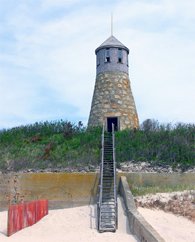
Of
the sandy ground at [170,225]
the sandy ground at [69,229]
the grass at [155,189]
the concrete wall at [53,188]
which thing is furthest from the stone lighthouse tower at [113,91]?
the sandy ground at [170,225]

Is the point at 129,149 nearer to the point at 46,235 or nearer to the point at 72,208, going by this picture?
the point at 72,208

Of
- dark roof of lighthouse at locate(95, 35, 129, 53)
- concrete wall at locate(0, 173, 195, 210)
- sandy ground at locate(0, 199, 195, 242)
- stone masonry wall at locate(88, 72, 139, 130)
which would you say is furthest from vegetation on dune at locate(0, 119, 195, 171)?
dark roof of lighthouse at locate(95, 35, 129, 53)

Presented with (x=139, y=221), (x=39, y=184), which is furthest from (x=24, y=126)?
(x=139, y=221)

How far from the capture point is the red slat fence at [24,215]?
41.7 feet

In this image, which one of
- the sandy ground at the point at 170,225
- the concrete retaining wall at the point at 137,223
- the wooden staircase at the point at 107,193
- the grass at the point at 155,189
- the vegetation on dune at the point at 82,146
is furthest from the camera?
the vegetation on dune at the point at 82,146

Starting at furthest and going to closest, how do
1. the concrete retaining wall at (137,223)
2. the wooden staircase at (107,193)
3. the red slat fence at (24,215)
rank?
the wooden staircase at (107,193) < the red slat fence at (24,215) < the concrete retaining wall at (137,223)

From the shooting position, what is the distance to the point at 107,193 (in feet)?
55.1

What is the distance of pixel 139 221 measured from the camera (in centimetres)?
1189

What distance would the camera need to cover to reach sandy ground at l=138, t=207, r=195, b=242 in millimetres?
12594

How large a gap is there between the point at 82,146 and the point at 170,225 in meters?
9.01

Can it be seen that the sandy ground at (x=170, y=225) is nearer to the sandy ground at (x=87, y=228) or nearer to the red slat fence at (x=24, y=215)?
the sandy ground at (x=87, y=228)

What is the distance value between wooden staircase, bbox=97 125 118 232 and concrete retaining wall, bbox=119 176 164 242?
39cm

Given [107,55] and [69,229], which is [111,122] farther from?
[69,229]

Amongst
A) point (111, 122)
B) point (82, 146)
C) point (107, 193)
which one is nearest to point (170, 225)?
point (107, 193)
